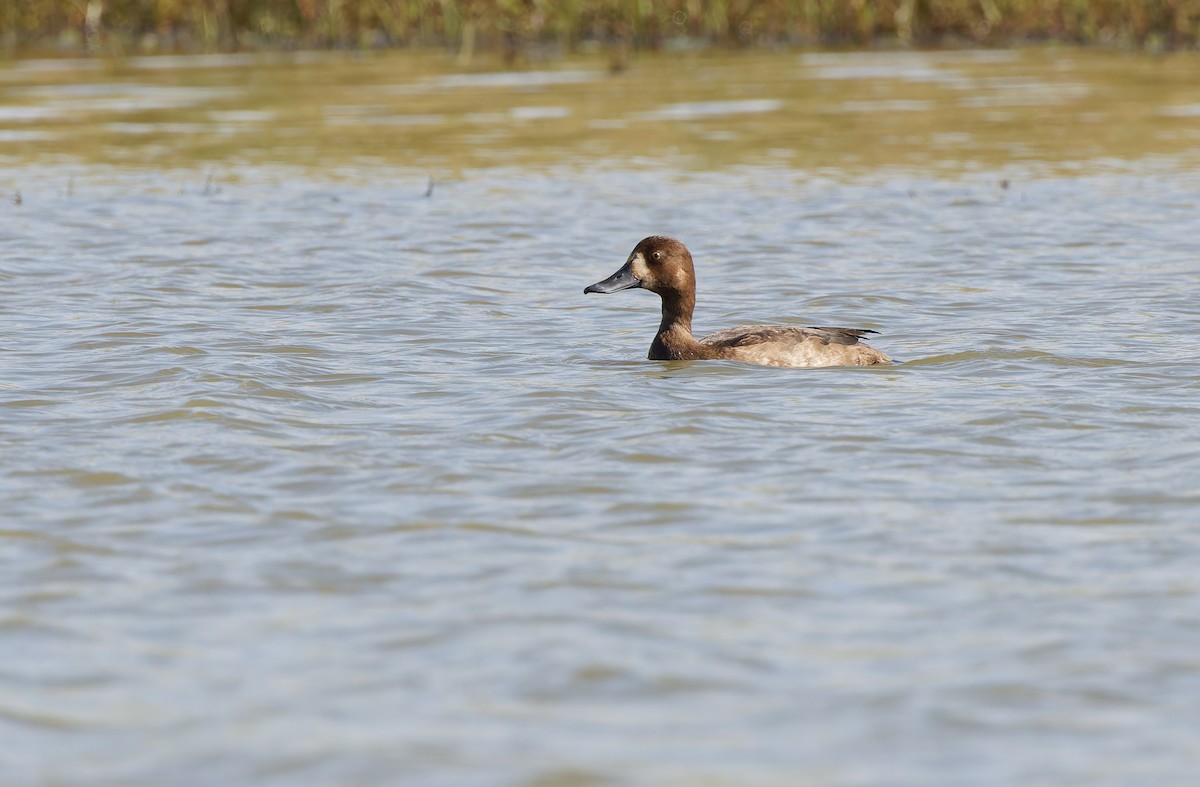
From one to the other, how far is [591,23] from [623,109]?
31.3 feet

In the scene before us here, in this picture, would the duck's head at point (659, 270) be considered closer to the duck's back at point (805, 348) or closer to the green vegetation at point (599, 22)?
the duck's back at point (805, 348)

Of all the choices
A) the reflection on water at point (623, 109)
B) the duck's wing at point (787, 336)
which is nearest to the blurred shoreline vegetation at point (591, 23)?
the reflection on water at point (623, 109)

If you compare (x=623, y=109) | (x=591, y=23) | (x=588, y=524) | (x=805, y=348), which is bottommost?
(x=588, y=524)

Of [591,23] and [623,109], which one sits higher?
[591,23]

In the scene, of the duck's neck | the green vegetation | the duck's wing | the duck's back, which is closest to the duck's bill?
the duck's neck

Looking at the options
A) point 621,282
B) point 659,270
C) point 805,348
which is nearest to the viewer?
point 805,348

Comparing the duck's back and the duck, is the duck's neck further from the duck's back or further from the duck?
the duck's back

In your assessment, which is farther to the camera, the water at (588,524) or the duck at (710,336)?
the duck at (710,336)

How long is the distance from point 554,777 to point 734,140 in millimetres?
19122

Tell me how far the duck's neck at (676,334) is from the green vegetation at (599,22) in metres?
23.2

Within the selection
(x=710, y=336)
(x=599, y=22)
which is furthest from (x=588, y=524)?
(x=599, y=22)

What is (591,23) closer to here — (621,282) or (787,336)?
(621,282)

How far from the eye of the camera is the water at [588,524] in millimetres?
5480

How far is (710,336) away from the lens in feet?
37.8
